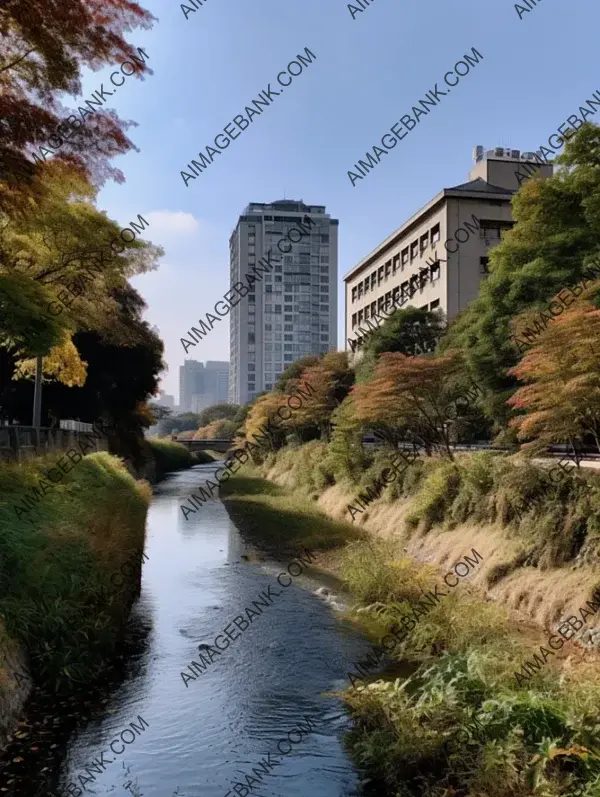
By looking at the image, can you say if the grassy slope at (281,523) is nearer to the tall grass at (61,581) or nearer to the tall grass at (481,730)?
the tall grass at (61,581)

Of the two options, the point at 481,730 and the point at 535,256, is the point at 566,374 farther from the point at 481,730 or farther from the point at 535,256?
the point at 535,256

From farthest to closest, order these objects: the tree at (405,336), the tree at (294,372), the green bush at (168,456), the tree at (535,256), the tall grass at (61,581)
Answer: the green bush at (168,456), the tree at (294,372), the tree at (405,336), the tree at (535,256), the tall grass at (61,581)

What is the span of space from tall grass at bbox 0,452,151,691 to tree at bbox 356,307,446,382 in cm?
2135

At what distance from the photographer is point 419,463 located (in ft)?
76.6

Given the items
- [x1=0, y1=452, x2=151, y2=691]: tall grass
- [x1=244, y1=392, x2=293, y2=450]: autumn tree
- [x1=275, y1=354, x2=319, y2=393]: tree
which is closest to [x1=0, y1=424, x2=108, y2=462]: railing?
[x1=0, y1=452, x2=151, y2=691]: tall grass

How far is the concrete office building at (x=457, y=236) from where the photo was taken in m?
41.2

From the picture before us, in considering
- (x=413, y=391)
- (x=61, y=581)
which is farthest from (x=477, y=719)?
(x=413, y=391)

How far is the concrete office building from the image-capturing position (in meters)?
41.2

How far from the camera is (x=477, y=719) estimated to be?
23.1 ft

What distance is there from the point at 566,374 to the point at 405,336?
859 inches

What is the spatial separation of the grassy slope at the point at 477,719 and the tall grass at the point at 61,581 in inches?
161

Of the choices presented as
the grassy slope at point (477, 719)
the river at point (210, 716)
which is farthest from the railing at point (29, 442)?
the grassy slope at point (477, 719)

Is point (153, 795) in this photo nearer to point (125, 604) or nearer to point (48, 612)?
point (48, 612)

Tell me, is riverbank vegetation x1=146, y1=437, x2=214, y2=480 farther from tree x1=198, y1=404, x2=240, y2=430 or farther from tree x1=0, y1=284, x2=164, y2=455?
tree x1=198, y1=404, x2=240, y2=430
